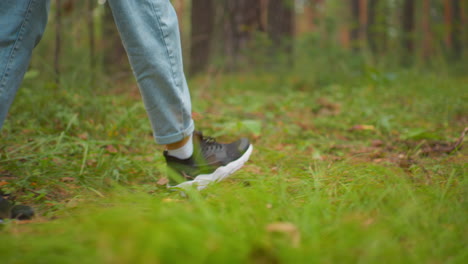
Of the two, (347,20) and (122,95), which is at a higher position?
(347,20)

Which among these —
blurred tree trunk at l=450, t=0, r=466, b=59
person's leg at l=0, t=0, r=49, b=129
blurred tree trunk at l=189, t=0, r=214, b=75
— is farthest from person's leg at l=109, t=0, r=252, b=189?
blurred tree trunk at l=450, t=0, r=466, b=59

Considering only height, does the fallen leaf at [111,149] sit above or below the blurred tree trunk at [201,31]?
below

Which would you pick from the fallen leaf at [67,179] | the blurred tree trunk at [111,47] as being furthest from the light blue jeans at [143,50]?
the blurred tree trunk at [111,47]

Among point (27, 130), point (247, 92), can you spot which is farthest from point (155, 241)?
point (247, 92)

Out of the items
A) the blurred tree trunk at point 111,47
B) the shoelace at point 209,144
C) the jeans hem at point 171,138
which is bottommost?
the shoelace at point 209,144

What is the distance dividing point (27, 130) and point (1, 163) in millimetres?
489

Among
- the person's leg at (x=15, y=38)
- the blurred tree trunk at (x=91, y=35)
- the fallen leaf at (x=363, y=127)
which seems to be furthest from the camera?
the blurred tree trunk at (x=91, y=35)

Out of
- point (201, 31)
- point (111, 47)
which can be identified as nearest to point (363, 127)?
point (111, 47)

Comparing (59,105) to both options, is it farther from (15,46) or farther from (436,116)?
(436,116)

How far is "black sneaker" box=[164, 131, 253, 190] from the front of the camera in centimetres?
150

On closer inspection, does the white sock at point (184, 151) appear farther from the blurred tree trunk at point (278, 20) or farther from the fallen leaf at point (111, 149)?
the blurred tree trunk at point (278, 20)

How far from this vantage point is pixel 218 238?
73cm

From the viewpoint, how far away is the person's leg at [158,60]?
123cm

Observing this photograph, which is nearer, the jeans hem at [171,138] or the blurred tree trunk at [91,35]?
the jeans hem at [171,138]
